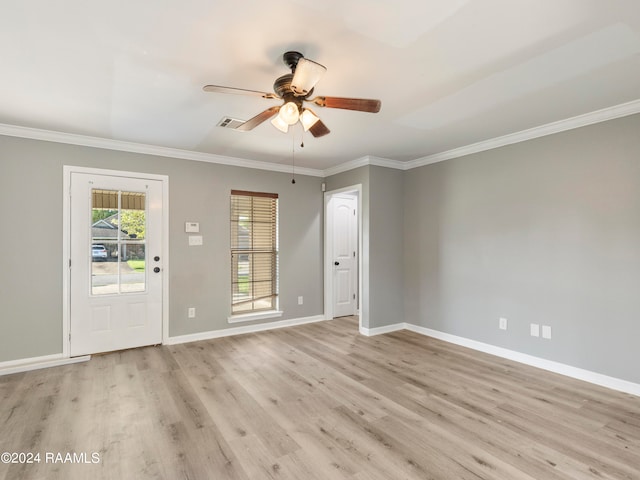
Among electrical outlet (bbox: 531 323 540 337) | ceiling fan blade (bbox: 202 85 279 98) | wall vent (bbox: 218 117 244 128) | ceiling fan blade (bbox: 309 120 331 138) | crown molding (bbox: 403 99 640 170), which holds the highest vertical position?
wall vent (bbox: 218 117 244 128)

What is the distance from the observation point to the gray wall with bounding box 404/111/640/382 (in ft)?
9.46

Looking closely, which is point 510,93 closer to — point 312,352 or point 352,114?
point 352,114

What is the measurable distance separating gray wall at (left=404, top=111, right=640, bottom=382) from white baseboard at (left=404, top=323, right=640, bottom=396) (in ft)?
0.22

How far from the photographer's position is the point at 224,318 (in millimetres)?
4543

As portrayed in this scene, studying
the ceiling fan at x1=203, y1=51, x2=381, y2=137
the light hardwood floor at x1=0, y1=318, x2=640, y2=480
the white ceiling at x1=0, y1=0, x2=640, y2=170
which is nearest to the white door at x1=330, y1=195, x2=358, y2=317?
the light hardwood floor at x1=0, y1=318, x2=640, y2=480

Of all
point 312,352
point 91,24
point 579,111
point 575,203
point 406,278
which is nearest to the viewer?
point 91,24

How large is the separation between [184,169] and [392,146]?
8.76 ft

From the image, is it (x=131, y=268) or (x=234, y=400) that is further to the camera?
(x=131, y=268)

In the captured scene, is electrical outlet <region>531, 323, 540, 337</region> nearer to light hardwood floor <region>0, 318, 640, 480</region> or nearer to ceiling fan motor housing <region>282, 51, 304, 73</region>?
light hardwood floor <region>0, 318, 640, 480</region>

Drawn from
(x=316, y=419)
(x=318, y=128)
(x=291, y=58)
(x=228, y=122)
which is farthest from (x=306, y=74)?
(x=316, y=419)

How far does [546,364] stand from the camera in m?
3.34

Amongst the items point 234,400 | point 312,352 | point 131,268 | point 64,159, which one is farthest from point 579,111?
point 64,159

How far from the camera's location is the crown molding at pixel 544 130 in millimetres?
2832

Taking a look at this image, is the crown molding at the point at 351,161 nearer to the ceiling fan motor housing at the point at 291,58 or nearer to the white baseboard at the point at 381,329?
the white baseboard at the point at 381,329
